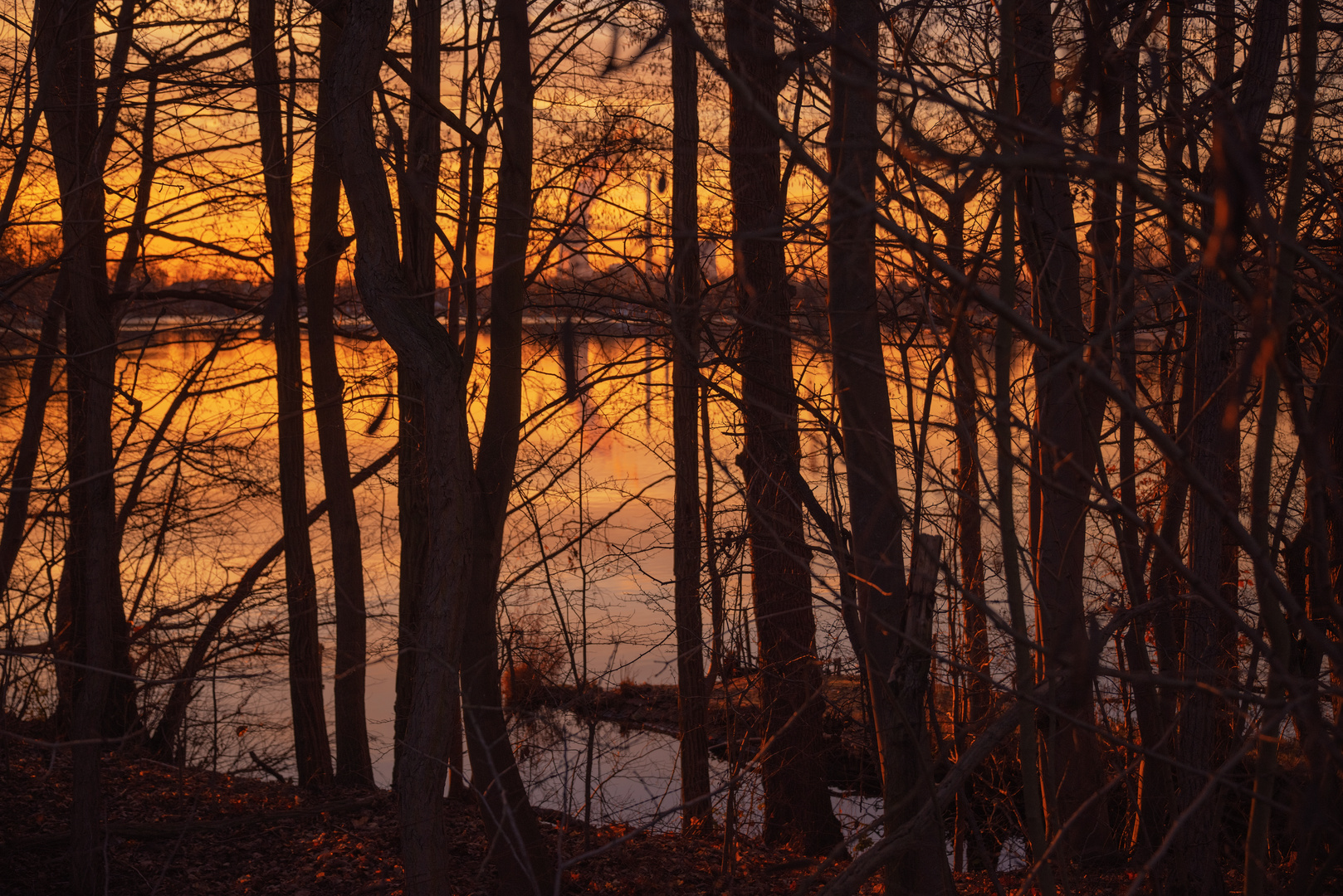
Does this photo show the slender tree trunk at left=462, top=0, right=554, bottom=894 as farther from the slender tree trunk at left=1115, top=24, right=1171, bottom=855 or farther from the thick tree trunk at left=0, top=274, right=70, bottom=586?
the thick tree trunk at left=0, top=274, right=70, bottom=586

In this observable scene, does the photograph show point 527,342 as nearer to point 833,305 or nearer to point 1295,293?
point 833,305

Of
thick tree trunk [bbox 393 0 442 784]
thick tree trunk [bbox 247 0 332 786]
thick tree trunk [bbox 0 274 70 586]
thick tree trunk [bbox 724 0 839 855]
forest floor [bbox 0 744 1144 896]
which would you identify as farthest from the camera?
thick tree trunk [bbox 247 0 332 786]

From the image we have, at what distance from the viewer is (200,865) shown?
6.38 meters

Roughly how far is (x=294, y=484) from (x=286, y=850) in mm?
3503

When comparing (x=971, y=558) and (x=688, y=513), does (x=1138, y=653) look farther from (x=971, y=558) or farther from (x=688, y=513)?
(x=971, y=558)

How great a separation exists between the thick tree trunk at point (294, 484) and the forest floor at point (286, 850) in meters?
0.93

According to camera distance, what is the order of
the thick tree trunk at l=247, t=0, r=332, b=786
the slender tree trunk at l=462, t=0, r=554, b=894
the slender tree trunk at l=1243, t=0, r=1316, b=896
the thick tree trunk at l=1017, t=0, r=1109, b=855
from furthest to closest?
the thick tree trunk at l=247, t=0, r=332, b=786 → the slender tree trunk at l=462, t=0, r=554, b=894 → the thick tree trunk at l=1017, t=0, r=1109, b=855 → the slender tree trunk at l=1243, t=0, r=1316, b=896

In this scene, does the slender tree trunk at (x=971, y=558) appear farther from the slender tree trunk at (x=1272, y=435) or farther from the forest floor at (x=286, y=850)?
the forest floor at (x=286, y=850)

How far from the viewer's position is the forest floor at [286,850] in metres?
6.01

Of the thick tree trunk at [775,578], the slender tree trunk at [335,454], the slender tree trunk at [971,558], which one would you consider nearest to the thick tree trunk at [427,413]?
the slender tree trunk at [971,558]

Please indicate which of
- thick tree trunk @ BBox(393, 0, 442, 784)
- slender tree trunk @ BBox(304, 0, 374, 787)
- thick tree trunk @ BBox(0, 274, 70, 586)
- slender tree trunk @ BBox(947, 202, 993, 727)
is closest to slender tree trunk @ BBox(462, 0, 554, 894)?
thick tree trunk @ BBox(393, 0, 442, 784)

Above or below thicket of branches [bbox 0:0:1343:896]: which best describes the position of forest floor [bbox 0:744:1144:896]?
below

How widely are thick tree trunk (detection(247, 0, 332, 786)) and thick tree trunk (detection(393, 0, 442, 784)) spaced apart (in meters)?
1.11

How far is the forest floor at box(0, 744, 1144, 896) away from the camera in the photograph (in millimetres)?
6012
